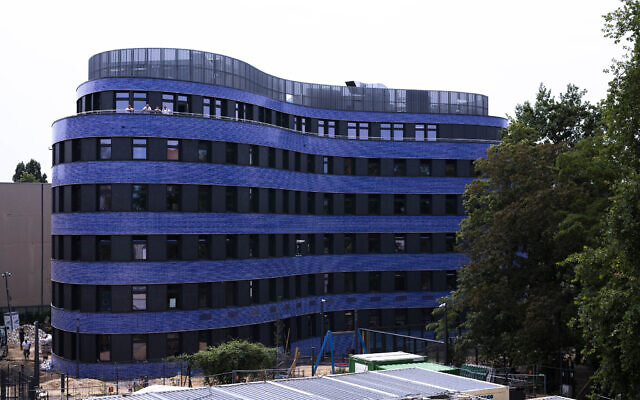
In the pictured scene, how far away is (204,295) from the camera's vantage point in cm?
4888

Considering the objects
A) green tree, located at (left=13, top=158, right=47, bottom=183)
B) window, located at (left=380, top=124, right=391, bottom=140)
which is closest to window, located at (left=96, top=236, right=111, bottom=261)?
window, located at (left=380, top=124, right=391, bottom=140)

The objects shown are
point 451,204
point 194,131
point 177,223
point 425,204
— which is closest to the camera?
point 177,223

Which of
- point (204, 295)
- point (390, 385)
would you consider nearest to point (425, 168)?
point (204, 295)

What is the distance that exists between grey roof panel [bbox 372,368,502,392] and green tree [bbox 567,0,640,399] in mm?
6086

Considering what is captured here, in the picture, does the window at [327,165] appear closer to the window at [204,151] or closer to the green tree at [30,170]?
the window at [204,151]

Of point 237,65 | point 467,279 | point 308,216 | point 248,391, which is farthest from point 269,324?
point 248,391

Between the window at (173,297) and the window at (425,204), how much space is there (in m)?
25.6

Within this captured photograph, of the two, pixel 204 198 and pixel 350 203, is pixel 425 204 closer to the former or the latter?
pixel 350 203

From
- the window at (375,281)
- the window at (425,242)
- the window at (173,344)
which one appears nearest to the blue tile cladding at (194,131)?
the window at (425,242)

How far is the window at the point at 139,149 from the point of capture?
46.9m

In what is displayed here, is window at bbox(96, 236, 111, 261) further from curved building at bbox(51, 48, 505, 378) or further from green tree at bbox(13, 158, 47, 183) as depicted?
green tree at bbox(13, 158, 47, 183)

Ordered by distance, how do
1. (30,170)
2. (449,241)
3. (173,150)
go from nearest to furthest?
1. (173,150)
2. (449,241)
3. (30,170)

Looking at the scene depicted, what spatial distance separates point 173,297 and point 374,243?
869 inches

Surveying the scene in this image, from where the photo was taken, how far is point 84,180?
154 ft
